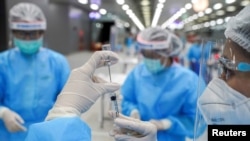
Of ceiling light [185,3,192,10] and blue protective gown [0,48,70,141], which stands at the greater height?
ceiling light [185,3,192,10]

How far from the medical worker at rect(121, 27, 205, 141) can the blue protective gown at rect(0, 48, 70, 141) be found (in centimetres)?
34

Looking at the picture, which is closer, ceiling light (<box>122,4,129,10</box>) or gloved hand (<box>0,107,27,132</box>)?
ceiling light (<box>122,4,129,10</box>)

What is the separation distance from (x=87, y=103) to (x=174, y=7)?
44 cm

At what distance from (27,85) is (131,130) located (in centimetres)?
77


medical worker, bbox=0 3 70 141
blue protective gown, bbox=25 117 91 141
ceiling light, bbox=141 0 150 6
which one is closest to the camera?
blue protective gown, bbox=25 117 91 141

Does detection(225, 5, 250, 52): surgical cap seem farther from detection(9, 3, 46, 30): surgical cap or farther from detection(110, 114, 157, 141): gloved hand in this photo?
detection(9, 3, 46, 30): surgical cap

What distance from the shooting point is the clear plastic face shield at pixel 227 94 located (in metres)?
0.70

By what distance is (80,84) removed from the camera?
2.24ft

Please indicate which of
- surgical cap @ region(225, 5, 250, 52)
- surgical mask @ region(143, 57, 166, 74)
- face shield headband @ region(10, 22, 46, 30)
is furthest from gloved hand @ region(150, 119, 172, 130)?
face shield headband @ region(10, 22, 46, 30)

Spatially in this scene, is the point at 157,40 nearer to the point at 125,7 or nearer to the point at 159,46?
the point at 159,46

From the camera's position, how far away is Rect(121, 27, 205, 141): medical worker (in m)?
1.26

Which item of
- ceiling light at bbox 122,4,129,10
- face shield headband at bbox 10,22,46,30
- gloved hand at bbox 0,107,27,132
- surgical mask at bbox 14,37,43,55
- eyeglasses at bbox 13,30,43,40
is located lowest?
gloved hand at bbox 0,107,27,132

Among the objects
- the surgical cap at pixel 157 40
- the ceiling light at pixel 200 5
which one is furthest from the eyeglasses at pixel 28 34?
Answer: the ceiling light at pixel 200 5

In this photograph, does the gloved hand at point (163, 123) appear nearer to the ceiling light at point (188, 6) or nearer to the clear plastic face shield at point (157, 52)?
the clear plastic face shield at point (157, 52)
